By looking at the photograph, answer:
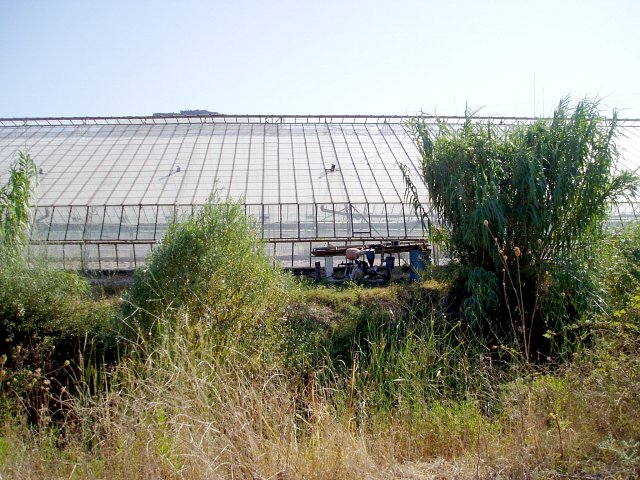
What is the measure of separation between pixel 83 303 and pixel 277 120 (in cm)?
1753

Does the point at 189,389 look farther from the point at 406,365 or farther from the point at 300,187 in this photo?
the point at 300,187

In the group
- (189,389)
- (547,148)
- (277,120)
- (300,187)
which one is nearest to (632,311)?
(189,389)

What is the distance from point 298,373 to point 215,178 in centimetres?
1377

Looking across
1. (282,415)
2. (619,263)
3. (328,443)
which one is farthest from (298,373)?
(619,263)

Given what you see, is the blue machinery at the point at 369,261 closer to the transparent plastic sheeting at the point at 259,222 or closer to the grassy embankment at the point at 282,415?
the transparent plastic sheeting at the point at 259,222

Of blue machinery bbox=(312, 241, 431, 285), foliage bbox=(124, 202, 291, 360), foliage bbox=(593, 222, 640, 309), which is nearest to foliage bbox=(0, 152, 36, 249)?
foliage bbox=(124, 202, 291, 360)

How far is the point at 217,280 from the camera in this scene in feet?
34.2

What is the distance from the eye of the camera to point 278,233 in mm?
18234

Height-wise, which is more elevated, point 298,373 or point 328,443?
point 328,443

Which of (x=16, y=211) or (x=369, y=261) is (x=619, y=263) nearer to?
(x=369, y=261)

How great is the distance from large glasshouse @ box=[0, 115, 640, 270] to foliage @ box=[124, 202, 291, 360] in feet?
11.9

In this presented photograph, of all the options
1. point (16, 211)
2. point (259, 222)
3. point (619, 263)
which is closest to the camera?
point (619, 263)

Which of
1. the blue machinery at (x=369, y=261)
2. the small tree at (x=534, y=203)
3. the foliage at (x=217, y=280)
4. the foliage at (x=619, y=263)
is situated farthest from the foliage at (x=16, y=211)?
the foliage at (x=619, y=263)

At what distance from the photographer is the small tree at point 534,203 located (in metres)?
12.4
